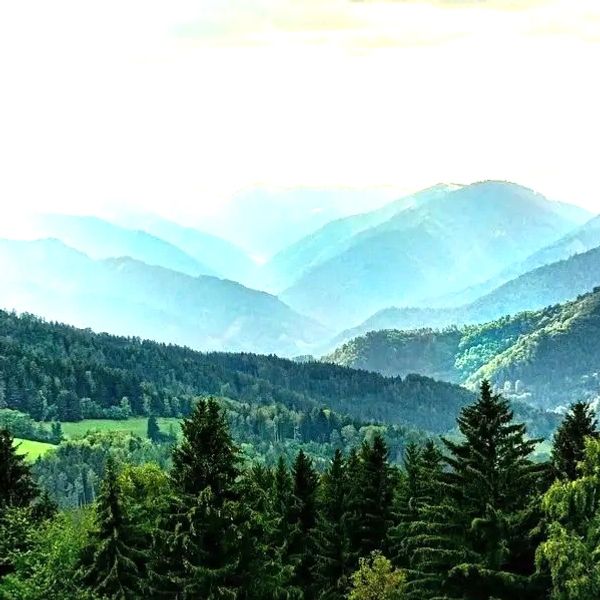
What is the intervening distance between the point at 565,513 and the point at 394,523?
93.3ft

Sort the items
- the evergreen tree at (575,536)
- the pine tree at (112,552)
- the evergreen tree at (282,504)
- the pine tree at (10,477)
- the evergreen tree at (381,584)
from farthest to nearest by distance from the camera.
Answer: the pine tree at (10,477)
the evergreen tree at (282,504)
the pine tree at (112,552)
the evergreen tree at (381,584)
the evergreen tree at (575,536)

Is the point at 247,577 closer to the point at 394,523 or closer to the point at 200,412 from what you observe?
the point at 200,412

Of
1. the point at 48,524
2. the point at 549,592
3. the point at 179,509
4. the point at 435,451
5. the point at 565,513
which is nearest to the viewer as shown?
the point at 565,513

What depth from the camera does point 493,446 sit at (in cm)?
5056

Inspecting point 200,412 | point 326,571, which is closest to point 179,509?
point 200,412

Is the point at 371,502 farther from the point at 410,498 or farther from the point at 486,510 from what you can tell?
the point at 486,510

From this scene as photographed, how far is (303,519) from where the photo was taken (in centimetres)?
7256

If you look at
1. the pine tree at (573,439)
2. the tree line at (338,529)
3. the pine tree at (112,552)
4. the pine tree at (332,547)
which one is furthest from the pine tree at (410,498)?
the pine tree at (112,552)

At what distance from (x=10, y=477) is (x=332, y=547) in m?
26.1

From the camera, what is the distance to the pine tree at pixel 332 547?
6888cm

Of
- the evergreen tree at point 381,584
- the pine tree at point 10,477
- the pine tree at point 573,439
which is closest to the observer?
the pine tree at point 573,439

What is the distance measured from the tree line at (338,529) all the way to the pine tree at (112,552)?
9 centimetres

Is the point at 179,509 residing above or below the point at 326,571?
above

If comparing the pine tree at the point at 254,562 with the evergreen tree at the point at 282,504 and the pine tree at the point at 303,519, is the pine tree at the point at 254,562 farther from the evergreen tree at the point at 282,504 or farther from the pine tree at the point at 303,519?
the pine tree at the point at 303,519
